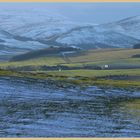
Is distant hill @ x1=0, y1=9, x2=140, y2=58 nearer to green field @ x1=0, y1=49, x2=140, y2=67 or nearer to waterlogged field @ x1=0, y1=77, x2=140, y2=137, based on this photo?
green field @ x1=0, y1=49, x2=140, y2=67

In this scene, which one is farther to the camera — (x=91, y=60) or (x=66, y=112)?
(x=91, y=60)

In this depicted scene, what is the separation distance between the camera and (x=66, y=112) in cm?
2727

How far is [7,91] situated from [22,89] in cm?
234

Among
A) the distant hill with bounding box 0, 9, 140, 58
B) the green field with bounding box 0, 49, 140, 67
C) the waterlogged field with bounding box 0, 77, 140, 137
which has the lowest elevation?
the waterlogged field with bounding box 0, 77, 140, 137

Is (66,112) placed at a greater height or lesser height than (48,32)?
lesser

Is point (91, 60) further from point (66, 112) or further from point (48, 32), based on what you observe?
point (48, 32)

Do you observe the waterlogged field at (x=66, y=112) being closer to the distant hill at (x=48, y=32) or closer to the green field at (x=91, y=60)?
the green field at (x=91, y=60)

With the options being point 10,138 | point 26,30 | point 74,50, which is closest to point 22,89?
point 10,138

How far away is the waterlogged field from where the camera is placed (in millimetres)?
22297

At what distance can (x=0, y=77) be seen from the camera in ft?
154

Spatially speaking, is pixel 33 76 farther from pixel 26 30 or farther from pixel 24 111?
pixel 26 30

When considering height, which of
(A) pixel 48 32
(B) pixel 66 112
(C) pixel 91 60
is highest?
(A) pixel 48 32

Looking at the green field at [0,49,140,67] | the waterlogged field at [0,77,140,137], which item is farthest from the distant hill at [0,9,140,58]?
the waterlogged field at [0,77,140,137]

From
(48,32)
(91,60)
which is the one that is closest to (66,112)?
(91,60)
